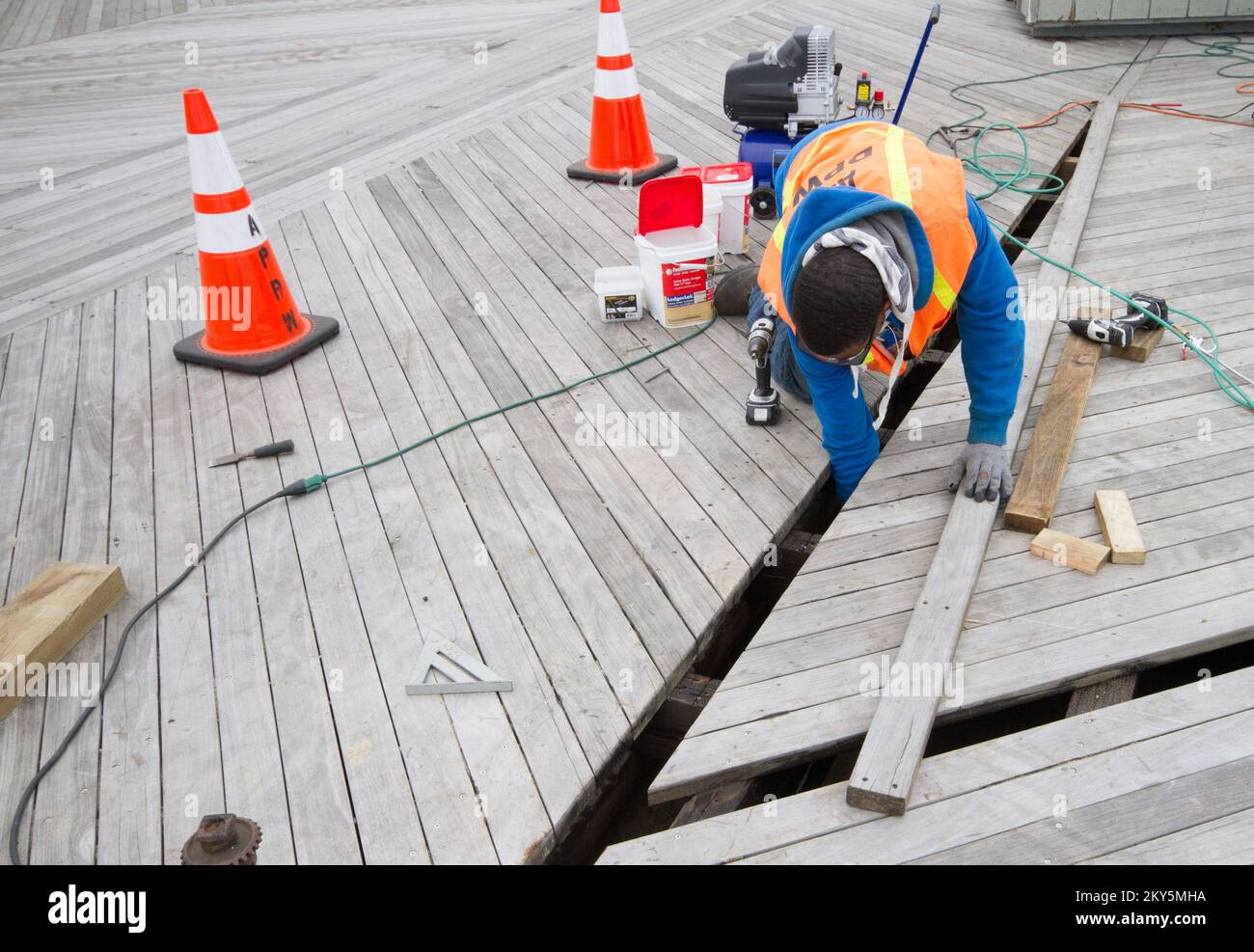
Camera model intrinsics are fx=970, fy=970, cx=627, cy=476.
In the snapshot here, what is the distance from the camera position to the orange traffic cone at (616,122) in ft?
13.9

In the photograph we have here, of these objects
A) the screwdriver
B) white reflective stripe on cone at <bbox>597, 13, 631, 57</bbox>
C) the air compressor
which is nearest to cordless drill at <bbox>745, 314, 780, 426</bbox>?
the screwdriver

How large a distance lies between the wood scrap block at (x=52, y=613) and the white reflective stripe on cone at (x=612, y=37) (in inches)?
120

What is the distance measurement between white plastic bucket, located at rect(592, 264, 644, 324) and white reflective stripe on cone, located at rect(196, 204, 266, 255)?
1.19 meters

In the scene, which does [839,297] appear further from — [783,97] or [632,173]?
[632,173]

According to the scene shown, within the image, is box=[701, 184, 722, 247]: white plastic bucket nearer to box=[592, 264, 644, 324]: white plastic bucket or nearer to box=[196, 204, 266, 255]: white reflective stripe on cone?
box=[592, 264, 644, 324]: white plastic bucket

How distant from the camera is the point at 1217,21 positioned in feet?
20.1

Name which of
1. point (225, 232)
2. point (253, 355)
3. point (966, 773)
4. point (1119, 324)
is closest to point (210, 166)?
point (225, 232)

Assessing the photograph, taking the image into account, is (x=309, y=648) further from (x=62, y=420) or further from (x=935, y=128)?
(x=935, y=128)

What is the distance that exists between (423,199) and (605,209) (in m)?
0.88

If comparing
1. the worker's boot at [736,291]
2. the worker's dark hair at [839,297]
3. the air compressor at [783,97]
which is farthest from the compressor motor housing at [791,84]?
the worker's dark hair at [839,297]

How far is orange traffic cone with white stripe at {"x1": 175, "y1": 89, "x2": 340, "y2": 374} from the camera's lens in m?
3.12

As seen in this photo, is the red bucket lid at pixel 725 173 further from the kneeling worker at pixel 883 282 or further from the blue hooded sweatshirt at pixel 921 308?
the blue hooded sweatshirt at pixel 921 308

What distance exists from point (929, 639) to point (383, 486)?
5.02ft
